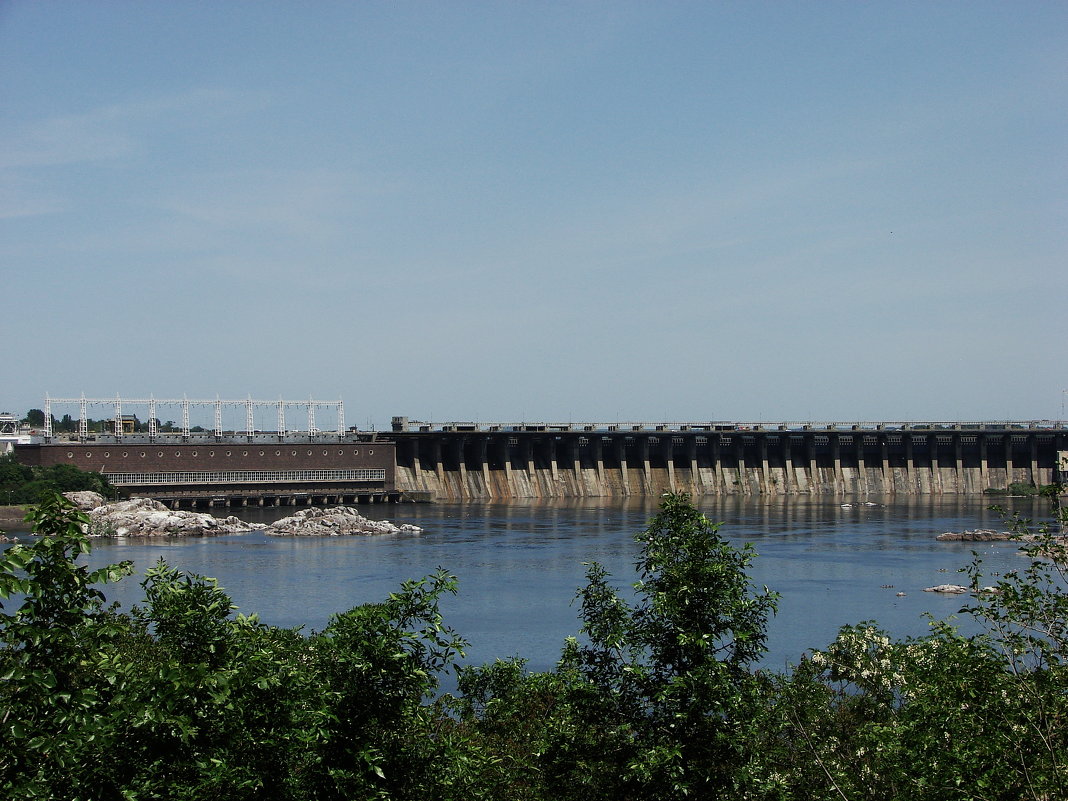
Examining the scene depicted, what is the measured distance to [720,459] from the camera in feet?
346

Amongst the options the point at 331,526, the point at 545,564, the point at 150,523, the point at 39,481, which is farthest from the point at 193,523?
the point at 545,564

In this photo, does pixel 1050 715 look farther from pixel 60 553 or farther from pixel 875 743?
pixel 60 553

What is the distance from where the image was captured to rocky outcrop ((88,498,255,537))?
6569cm

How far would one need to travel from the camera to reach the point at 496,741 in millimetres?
17781

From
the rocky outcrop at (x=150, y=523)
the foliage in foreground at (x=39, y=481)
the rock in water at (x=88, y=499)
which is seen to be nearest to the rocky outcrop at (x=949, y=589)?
the rocky outcrop at (x=150, y=523)

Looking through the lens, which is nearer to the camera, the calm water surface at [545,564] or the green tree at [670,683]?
the green tree at [670,683]

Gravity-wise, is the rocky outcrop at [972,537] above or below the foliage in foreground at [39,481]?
below

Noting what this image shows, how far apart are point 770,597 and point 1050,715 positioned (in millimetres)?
3111

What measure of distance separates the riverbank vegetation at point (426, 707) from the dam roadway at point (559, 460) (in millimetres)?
74897

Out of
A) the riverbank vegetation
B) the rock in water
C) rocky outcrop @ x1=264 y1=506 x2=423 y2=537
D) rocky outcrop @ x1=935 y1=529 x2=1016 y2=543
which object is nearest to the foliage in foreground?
the rock in water

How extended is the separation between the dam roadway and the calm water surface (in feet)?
17.1

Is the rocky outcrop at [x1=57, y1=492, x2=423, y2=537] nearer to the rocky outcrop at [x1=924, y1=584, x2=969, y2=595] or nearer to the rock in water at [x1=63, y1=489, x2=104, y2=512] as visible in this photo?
the rock in water at [x1=63, y1=489, x2=104, y2=512]

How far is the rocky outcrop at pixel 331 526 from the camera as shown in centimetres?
6819

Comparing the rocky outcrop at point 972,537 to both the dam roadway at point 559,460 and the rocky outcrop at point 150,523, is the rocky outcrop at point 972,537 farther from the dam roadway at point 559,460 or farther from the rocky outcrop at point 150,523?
the rocky outcrop at point 150,523
